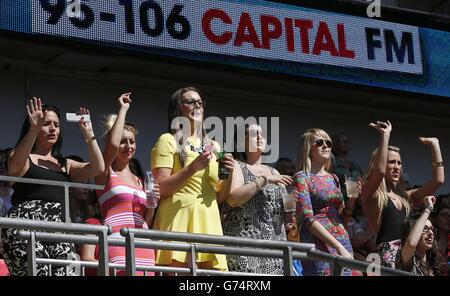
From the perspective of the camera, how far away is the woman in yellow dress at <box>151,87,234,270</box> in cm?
720

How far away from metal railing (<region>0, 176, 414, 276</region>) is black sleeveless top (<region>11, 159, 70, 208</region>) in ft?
2.32

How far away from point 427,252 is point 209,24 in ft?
12.0

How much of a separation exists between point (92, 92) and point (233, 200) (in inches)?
173

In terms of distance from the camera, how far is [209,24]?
36.0 feet

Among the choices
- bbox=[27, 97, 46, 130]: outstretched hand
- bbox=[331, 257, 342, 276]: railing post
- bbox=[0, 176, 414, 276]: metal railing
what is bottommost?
bbox=[331, 257, 342, 276]: railing post

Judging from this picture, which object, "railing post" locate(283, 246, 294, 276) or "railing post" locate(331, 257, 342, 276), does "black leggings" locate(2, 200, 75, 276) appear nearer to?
"railing post" locate(283, 246, 294, 276)

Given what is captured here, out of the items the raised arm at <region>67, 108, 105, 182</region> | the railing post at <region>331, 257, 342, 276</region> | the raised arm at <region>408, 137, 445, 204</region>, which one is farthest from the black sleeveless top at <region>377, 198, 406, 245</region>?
the raised arm at <region>67, 108, 105, 182</region>

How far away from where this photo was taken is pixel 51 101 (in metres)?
11.2

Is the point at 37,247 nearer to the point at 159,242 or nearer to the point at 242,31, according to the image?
the point at 159,242

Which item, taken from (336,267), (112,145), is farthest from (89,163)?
(336,267)

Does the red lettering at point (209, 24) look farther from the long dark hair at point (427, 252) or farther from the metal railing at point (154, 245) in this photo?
the metal railing at point (154, 245)

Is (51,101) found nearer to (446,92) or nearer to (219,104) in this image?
(219,104)

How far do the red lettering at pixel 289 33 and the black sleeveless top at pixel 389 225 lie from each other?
368 cm
